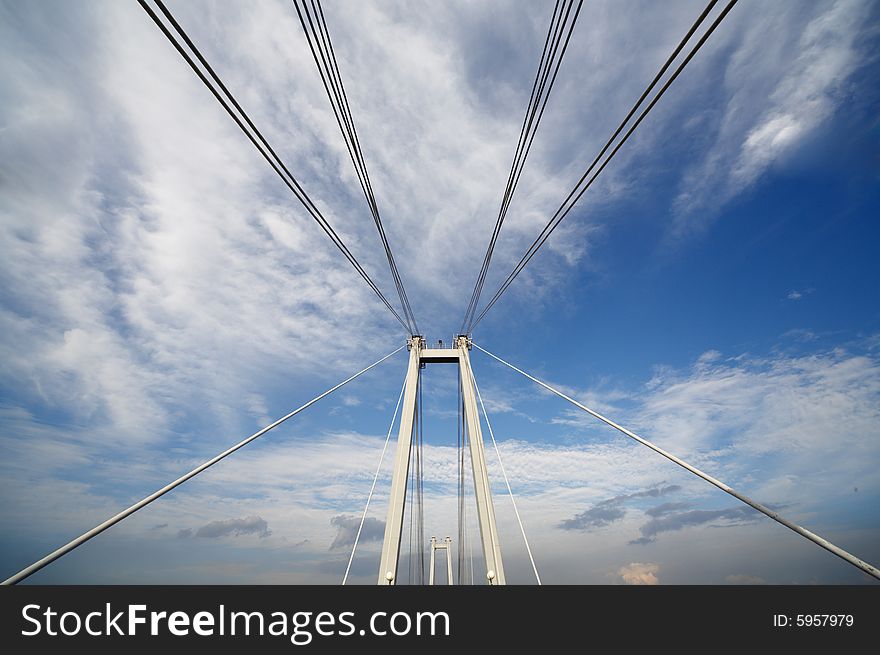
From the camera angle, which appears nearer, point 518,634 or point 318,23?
point 518,634

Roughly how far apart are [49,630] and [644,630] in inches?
223

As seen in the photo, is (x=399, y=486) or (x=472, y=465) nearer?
(x=399, y=486)

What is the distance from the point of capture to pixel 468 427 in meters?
15.7

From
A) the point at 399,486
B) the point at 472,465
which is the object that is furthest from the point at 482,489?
the point at 399,486

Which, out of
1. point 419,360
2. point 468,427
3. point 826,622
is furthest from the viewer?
point 419,360

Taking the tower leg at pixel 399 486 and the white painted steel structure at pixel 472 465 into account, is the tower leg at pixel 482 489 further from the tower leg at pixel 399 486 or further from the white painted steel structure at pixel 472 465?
the tower leg at pixel 399 486

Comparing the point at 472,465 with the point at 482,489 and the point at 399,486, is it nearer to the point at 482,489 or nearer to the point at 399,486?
the point at 482,489

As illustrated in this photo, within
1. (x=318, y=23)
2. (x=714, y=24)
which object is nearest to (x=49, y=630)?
(x=318, y=23)

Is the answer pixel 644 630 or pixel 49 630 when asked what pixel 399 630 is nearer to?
pixel 644 630

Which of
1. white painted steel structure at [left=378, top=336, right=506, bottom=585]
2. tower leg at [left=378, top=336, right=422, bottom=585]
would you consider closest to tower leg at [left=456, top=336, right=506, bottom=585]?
white painted steel structure at [left=378, top=336, right=506, bottom=585]

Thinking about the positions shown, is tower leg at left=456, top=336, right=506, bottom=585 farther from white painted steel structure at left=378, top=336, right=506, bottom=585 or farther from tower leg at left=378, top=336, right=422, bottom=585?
tower leg at left=378, top=336, right=422, bottom=585

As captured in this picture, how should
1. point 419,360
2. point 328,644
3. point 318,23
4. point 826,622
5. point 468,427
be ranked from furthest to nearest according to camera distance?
point 419,360 < point 468,427 < point 318,23 < point 826,622 < point 328,644

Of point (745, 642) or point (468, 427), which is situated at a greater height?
point (468, 427)

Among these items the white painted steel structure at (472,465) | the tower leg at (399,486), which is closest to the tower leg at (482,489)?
the white painted steel structure at (472,465)
